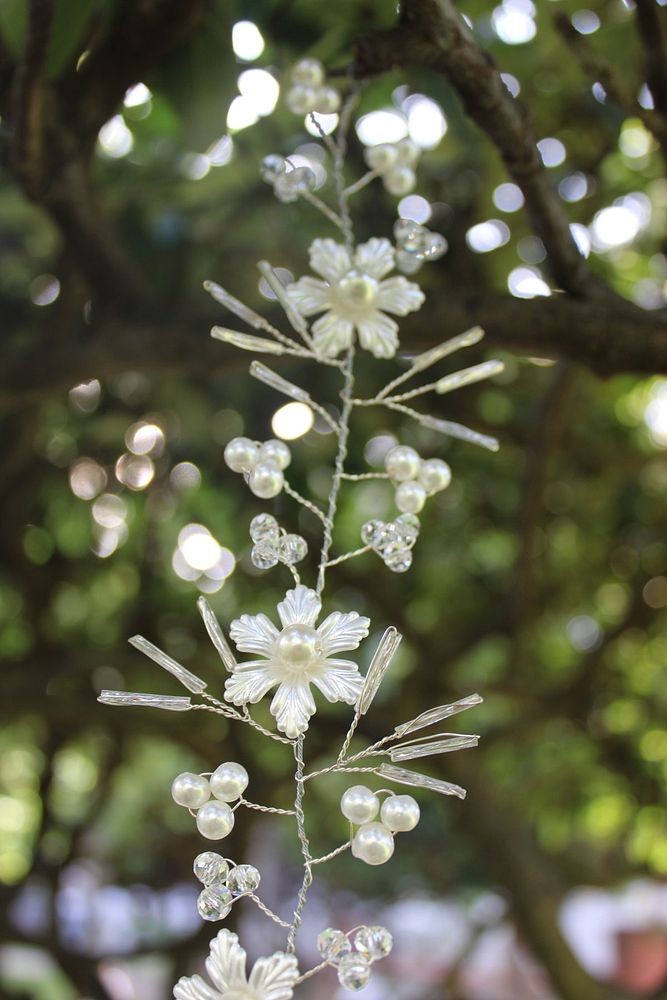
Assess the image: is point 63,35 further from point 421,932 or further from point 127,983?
point 421,932

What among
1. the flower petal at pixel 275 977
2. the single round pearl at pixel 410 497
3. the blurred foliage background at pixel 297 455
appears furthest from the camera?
the blurred foliage background at pixel 297 455

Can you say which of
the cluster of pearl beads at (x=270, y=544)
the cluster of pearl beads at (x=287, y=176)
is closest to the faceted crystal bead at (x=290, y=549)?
the cluster of pearl beads at (x=270, y=544)

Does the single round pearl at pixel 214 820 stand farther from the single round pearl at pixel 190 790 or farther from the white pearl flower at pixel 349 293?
the white pearl flower at pixel 349 293

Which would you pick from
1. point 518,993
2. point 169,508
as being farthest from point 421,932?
point 169,508

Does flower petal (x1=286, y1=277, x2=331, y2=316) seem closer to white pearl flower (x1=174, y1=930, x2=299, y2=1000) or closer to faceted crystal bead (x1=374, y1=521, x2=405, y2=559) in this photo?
faceted crystal bead (x1=374, y1=521, x2=405, y2=559)

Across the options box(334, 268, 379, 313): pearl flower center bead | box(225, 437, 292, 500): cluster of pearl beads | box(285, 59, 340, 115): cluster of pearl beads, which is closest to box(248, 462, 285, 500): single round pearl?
box(225, 437, 292, 500): cluster of pearl beads

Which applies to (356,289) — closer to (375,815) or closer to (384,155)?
(384,155)
